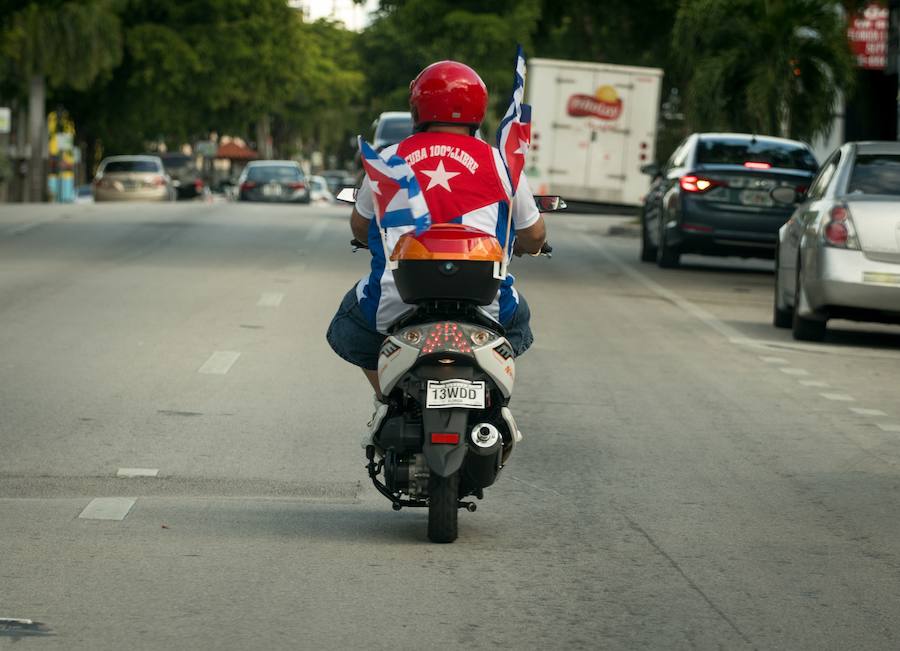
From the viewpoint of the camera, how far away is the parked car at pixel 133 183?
5341 centimetres

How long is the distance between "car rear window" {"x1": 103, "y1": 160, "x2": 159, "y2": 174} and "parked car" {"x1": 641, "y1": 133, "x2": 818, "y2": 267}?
3165 centimetres

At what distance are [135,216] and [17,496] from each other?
26794 mm

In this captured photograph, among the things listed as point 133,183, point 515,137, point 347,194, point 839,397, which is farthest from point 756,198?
point 133,183

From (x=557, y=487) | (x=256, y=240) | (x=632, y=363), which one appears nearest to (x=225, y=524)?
(x=557, y=487)

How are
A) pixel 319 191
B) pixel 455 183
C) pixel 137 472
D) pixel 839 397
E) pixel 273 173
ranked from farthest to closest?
1. pixel 319 191
2. pixel 273 173
3. pixel 839 397
4. pixel 137 472
5. pixel 455 183

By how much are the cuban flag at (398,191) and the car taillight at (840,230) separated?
8.85 m

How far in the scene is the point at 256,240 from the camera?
27.9 meters

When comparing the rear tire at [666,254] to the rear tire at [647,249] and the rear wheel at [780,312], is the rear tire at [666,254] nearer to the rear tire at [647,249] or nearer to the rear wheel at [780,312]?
the rear tire at [647,249]

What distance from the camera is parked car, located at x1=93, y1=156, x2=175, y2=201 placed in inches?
2103

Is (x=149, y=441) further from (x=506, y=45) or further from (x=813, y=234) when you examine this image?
(x=506, y=45)

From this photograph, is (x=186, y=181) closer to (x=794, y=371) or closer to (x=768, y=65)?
(x=768, y=65)

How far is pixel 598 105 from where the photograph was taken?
39156mm

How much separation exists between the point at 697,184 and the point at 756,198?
70 centimetres

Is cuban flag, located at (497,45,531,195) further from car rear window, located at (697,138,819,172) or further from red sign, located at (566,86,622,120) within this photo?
red sign, located at (566,86,622,120)
